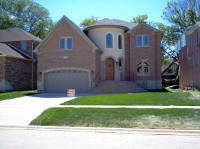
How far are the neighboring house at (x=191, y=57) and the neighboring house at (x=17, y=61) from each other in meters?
19.4

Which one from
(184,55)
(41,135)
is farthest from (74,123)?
(184,55)

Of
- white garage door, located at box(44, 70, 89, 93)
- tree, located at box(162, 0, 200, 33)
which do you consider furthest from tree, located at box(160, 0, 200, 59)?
white garage door, located at box(44, 70, 89, 93)

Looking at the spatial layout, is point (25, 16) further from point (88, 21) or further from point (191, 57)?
→ point (191, 57)

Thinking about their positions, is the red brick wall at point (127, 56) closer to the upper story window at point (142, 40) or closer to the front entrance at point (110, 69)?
the upper story window at point (142, 40)

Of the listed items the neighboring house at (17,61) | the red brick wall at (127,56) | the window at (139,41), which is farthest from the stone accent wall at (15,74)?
the window at (139,41)

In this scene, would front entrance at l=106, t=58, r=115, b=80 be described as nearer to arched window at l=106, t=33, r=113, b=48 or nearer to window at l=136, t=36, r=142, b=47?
arched window at l=106, t=33, r=113, b=48

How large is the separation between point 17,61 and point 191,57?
20.2 m

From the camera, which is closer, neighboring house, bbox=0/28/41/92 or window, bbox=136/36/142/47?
window, bbox=136/36/142/47

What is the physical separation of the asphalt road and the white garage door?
13033mm

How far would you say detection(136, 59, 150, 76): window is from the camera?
2272 cm

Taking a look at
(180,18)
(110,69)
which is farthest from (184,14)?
(110,69)

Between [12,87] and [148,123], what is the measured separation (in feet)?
65.6

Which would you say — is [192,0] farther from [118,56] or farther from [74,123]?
[74,123]

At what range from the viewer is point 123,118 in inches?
358
